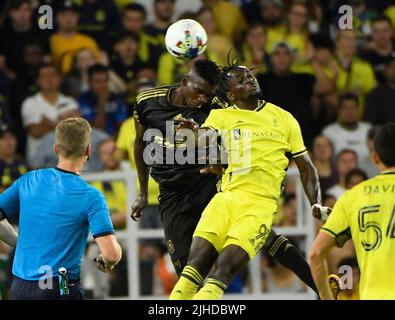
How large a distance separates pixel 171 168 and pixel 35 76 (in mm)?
4909

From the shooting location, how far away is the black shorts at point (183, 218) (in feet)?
30.2

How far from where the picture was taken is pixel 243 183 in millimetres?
8188

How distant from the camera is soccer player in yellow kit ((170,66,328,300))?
309 inches

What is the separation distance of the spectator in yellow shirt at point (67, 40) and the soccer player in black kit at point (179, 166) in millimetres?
4743

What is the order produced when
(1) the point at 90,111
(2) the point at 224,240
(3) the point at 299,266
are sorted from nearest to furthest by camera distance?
(2) the point at 224,240
(3) the point at 299,266
(1) the point at 90,111

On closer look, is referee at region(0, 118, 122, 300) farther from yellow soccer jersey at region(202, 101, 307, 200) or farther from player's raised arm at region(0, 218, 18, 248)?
yellow soccer jersey at region(202, 101, 307, 200)

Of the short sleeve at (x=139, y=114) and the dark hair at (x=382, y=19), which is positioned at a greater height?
the dark hair at (x=382, y=19)

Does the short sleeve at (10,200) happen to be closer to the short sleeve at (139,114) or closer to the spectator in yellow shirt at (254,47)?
the short sleeve at (139,114)

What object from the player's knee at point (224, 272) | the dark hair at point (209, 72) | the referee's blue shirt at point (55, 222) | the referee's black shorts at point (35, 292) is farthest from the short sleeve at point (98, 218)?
the dark hair at point (209, 72)

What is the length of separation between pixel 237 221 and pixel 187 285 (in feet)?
1.81

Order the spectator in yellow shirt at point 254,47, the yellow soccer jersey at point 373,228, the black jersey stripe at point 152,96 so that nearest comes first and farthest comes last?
the yellow soccer jersey at point 373,228 < the black jersey stripe at point 152,96 < the spectator in yellow shirt at point 254,47

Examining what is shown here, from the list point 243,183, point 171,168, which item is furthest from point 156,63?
point 243,183

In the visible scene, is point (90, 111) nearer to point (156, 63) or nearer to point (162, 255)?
point (156, 63)
